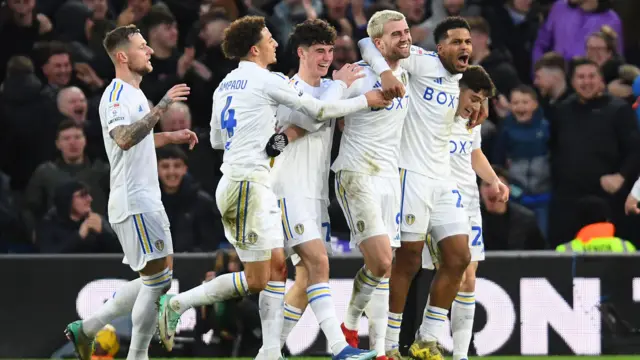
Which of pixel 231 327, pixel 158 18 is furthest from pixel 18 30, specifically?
pixel 231 327

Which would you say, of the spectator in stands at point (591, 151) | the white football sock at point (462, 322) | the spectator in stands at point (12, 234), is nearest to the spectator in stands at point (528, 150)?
the spectator in stands at point (591, 151)

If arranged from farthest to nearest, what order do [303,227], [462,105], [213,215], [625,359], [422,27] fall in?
[422,27], [213,215], [625,359], [462,105], [303,227]

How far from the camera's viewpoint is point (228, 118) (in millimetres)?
10883

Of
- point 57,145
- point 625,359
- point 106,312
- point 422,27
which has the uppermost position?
point 422,27

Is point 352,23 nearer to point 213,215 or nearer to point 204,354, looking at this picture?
point 213,215

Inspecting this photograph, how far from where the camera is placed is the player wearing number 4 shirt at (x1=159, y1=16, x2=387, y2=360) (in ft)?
35.3

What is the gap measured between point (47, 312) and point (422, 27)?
4772 mm

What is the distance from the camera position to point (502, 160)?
14.8 metres

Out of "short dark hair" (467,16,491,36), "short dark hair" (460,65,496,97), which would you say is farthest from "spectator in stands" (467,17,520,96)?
"short dark hair" (460,65,496,97)

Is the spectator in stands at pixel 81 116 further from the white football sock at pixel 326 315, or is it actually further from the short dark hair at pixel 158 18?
the white football sock at pixel 326 315

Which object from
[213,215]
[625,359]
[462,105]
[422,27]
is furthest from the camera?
[422,27]

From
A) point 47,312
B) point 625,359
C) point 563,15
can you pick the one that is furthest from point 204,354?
point 563,15

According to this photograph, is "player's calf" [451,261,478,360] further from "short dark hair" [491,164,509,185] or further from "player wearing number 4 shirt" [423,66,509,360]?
"short dark hair" [491,164,509,185]

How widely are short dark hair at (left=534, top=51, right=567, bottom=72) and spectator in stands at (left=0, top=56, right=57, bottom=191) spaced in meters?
4.67
